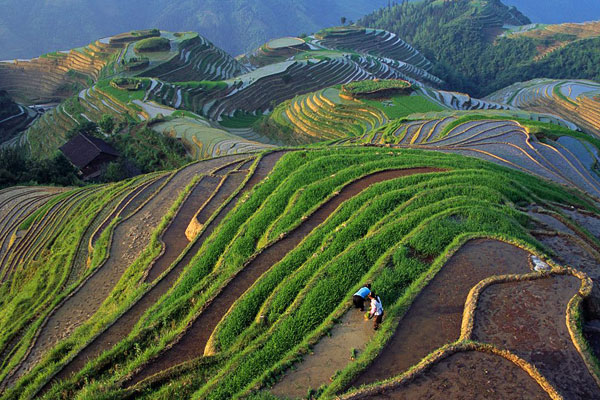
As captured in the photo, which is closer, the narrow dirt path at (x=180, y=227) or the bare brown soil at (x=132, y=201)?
the narrow dirt path at (x=180, y=227)

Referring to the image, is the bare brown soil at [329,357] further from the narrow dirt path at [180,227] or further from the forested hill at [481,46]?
the forested hill at [481,46]

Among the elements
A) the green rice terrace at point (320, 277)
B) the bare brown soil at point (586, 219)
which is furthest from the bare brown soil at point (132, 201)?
the bare brown soil at point (586, 219)

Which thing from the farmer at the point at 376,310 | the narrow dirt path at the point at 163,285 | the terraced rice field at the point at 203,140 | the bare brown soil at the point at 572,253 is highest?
the terraced rice field at the point at 203,140

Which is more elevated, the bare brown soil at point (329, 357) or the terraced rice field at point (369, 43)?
the terraced rice field at point (369, 43)

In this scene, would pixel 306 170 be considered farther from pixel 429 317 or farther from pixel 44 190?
pixel 44 190

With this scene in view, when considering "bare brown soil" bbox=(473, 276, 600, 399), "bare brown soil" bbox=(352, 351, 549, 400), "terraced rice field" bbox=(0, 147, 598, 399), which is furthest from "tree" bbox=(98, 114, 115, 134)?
"bare brown soil" bbox=(352, 351, 549, 400)

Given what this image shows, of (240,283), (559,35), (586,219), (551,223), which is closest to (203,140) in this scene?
(240,283)
